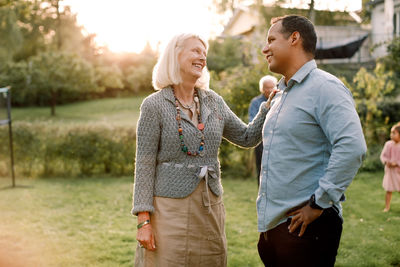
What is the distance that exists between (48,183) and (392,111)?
1076 cm

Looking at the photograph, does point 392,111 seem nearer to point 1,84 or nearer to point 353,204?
point 353,204

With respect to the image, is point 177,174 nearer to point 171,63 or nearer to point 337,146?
point 171,63

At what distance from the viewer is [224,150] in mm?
10586

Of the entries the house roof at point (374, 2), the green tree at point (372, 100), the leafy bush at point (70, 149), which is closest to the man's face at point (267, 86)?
the leafy bush at point (70, 149)

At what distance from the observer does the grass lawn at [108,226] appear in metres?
4.86

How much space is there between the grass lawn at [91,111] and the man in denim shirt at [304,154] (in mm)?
25082

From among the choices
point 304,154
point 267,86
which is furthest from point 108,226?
point 304,154

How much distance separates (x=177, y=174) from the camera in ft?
8.16

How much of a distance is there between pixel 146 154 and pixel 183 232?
0.52 metres

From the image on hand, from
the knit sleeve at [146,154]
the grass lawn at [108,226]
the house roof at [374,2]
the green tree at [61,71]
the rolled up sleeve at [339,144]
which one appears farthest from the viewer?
the green tree at [61,71]

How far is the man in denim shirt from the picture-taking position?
1917 mm

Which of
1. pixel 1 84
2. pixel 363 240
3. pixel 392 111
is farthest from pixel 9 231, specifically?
pixel 1 84

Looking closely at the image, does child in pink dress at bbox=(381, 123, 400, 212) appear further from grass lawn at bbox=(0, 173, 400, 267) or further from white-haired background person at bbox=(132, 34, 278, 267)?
white-haired background person at bbox=(132, 34, 278, 267)

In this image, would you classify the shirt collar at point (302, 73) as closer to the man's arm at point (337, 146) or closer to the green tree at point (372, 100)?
the man's arm at point (337, 146)
